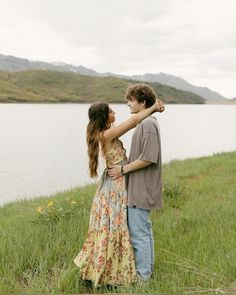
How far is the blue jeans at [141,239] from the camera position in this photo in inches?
179

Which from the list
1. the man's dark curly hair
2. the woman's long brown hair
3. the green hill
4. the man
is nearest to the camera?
the man

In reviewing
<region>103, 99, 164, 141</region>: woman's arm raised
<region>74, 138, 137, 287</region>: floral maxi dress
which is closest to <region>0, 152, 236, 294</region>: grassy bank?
<region>74, 138, 137, 287</region>: floral maxi dress

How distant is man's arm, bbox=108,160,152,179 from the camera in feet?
14.4

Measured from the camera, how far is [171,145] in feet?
113

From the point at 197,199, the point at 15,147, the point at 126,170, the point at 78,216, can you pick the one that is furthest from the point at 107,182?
the point at 15,147

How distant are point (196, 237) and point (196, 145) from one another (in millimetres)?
30197

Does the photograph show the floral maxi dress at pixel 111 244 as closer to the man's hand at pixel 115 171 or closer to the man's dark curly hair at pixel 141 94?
the man's hand at pixel 115 171

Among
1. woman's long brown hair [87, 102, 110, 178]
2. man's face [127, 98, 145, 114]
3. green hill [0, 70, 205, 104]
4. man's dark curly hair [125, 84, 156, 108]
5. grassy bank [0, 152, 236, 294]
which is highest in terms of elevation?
green hill [0, 70, 205, 104]

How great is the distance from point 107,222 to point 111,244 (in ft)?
0.70

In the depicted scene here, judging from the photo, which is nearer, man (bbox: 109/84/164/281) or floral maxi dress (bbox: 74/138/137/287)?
man (bbox: 109/84/164/281)

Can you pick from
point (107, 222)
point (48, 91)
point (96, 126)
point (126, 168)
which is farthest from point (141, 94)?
point (48, 91)

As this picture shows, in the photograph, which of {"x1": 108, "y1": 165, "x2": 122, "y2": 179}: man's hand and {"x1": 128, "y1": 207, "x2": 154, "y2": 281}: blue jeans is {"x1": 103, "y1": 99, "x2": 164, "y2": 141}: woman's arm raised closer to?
{"x1": 108, "y1": 165, "x2": 122, "y2": 179}: man's hand

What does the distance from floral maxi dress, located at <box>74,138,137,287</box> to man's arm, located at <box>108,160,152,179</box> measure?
73mm

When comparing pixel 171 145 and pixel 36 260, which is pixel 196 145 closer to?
pixel 171 145
